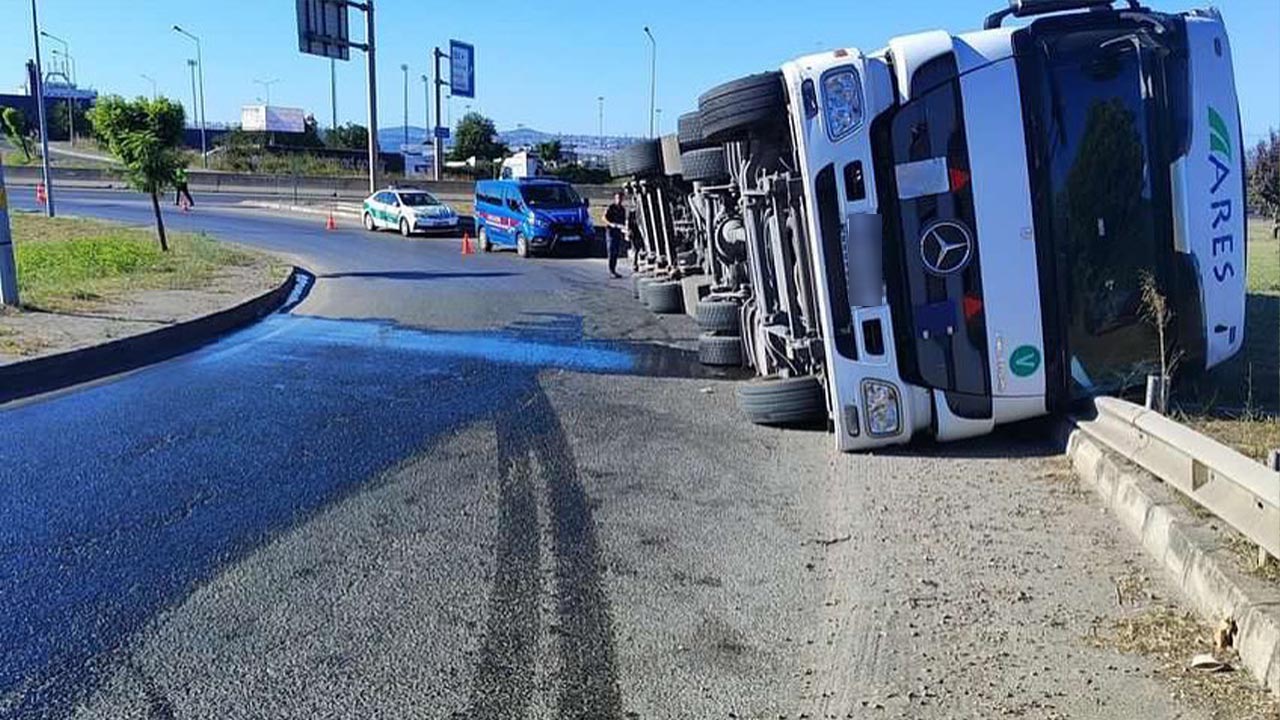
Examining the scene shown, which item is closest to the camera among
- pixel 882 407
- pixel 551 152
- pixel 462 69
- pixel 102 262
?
pixel 882 407

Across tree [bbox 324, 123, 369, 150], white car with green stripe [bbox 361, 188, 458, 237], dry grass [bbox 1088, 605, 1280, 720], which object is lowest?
dry grass [bbox 1088, 605, 1280, 720]

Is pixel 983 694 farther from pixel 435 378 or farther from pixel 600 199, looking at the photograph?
pixel 600 199

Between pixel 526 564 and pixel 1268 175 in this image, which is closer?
pixel 526 564

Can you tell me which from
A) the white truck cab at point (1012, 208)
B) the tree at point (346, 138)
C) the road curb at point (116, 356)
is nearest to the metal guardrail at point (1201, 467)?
the white truck cab at point (1012, 208)

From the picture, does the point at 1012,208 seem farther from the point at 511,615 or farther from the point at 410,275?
the point at 410,275

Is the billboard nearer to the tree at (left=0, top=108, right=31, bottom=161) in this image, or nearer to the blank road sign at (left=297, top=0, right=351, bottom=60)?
the tree at (left=0, top=108, right=31, bottom=161)

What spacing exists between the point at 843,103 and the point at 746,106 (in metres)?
0.94

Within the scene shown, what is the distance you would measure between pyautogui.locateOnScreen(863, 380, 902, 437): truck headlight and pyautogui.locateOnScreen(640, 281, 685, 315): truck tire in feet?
25.9

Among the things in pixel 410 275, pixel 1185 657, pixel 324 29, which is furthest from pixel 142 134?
pixel 1185 657

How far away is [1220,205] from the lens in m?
6.79

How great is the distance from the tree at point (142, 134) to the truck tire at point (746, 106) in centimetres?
1582

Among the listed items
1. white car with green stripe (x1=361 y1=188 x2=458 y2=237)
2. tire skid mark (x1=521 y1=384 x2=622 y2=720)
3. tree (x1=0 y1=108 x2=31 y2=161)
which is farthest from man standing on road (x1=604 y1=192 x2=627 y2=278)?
tree (x1=0 y1=108 x2=31 y2=161)

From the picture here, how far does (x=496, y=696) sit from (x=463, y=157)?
75.6 m

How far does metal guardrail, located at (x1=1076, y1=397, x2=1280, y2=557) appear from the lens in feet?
12.8
